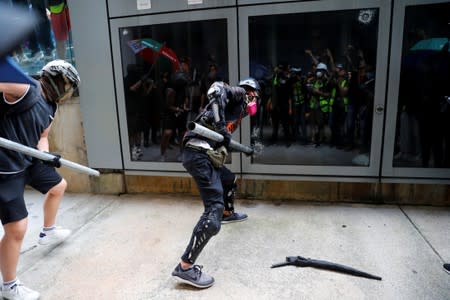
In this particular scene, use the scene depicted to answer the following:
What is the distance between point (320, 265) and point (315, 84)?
6.32 feet

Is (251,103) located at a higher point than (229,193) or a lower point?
higher

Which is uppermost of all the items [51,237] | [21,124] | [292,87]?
[292,87]

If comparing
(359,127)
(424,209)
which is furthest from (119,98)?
(424,209)

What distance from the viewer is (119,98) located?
4023 millimetres

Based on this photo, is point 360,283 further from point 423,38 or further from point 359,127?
point 423,38

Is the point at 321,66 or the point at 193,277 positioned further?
the point at 321,66

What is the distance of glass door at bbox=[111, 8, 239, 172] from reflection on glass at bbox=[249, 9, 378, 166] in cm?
39

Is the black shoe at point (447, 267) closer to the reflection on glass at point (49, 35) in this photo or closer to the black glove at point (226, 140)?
the black glove at point (226, 140)

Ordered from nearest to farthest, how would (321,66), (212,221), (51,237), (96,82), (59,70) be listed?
1. (212,221)
2. (59,70)
3. (51,237)
4. (321,66)
5. (96,82)

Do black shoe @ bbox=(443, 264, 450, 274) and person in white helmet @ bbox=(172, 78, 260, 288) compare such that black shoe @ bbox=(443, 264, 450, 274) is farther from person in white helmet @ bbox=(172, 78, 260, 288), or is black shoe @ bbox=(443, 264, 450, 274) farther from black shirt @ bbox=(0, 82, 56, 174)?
black shirt @ bbox=(0, 82, 56, 174)

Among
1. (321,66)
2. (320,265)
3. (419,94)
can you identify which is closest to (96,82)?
(321,66)

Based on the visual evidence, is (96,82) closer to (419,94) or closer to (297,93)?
(297,93)

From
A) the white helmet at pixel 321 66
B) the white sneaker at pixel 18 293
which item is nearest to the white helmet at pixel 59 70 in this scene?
the white sneaker at pixel 18 293

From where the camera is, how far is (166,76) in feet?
12.9
